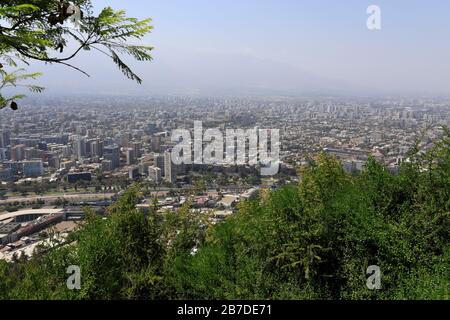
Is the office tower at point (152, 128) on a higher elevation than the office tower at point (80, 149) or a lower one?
higher

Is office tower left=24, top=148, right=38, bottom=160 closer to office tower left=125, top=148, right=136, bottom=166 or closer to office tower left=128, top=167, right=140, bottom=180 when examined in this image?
office tower left=125, top=148, right=136, bottom=166

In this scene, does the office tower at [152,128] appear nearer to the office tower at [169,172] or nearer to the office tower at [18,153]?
the office tower at [169,172]

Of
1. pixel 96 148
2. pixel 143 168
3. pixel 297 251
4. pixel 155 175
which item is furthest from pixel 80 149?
pixel 297 251

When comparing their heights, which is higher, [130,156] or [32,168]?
[130,156]

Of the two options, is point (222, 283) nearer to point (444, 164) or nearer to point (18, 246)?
point (444, 164)

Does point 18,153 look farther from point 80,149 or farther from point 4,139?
point 80,149

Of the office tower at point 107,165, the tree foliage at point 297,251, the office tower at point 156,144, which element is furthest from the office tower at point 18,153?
the tree foliage at point 297,251

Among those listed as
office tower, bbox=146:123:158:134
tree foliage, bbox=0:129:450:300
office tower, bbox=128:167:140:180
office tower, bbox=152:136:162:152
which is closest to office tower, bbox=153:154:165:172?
office tower, bbox=128:167:140:180

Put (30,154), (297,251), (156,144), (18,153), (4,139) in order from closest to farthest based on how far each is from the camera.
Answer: (297,251) < (18,153) < (30,154) < (4,139) < (156,144)
